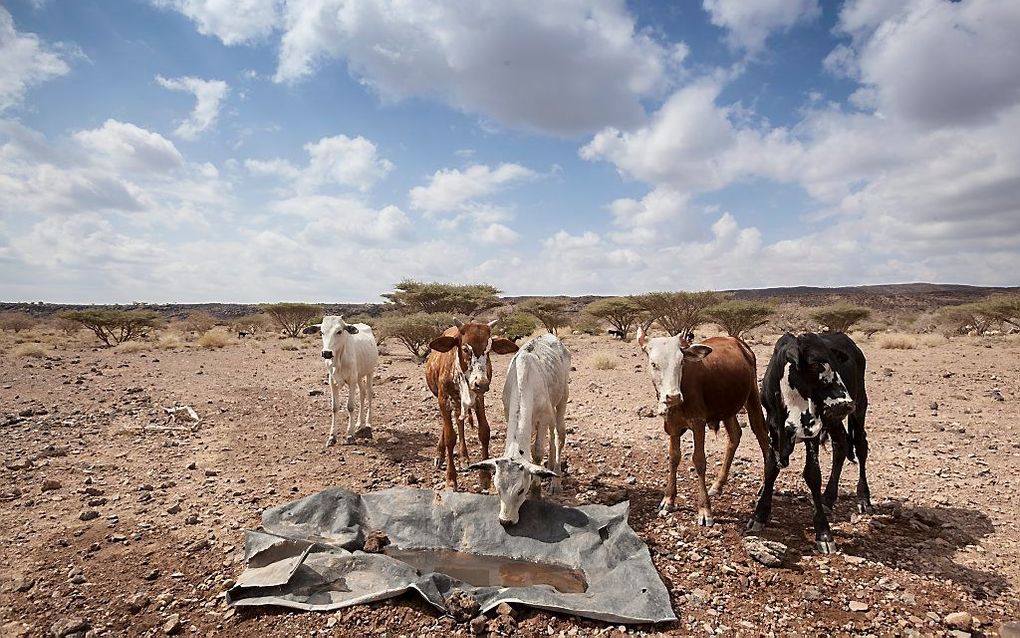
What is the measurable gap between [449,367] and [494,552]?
2.59m

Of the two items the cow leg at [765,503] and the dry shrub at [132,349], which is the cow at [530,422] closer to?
the cow leg at [765,503]

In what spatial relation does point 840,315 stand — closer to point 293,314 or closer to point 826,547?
point 826,547

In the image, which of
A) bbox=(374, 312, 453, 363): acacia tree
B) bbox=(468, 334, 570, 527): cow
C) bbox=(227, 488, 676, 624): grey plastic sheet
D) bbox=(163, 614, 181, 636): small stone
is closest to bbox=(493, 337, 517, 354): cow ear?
bbox=(468, 334, 570, 527): cow

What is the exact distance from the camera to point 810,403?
483cm

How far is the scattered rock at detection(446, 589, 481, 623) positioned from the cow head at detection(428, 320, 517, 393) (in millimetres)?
2346

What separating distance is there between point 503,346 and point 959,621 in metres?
4.70

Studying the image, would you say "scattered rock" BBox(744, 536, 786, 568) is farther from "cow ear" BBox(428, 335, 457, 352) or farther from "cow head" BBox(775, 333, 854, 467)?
"cow ear" BBox(428, 335, 457, 352)

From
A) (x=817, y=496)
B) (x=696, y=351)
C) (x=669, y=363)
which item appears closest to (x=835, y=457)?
(x=817, y=496)

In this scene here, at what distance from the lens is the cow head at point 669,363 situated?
5211mm

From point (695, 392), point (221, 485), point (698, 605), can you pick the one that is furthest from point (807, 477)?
point (221, 485)

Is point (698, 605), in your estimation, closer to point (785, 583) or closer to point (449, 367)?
point (785, 583)

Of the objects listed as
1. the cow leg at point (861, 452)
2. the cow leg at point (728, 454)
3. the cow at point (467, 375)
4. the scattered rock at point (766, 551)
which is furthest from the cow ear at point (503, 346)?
the cow leg at point (861, 452)

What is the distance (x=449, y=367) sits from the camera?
263 inches

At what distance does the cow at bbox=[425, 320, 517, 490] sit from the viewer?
5.92m
